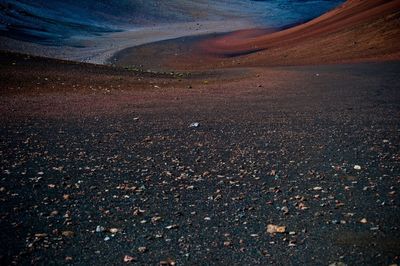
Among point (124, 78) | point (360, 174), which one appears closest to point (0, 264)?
point (360, 174)

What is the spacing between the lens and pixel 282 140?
9.14m

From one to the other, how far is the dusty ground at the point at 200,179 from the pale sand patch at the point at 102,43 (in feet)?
73.4

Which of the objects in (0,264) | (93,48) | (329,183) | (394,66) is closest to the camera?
(0,264)

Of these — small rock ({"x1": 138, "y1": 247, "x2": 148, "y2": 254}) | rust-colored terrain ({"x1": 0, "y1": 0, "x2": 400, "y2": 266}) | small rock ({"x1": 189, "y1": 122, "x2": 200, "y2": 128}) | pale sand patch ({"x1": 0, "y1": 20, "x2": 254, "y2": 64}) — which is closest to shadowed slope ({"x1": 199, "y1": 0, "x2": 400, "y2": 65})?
rust-colored terrain ({"x1": 0, "y1": 0, "x2": 400, "y2": 266})

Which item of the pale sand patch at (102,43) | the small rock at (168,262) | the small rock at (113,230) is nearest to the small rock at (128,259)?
the small rock at (168,262)

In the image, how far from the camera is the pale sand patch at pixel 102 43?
35156 millimetres

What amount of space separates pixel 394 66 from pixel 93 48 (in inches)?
1176

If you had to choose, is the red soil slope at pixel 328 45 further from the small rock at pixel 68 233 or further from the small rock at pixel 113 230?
the small rock at pixel 68 233

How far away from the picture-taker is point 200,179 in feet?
22.7

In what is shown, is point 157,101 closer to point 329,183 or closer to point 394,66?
point 329,183

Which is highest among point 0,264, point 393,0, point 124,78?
point 393,0

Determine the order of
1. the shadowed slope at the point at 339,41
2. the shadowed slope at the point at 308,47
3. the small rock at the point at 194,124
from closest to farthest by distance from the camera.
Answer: the small rock at the point at 194,124
the shadowed slope at the point at 339,41
the shadowed slope at the point at 308,47

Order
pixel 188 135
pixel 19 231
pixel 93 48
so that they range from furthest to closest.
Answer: pixel 93 48 → pixel 188 135 → pixel 19 231

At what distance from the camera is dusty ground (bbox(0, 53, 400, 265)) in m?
4.76
